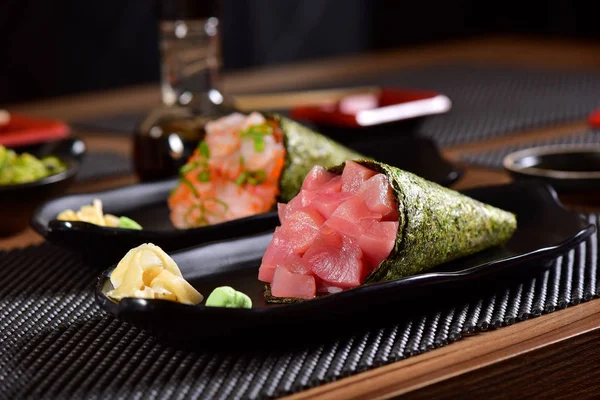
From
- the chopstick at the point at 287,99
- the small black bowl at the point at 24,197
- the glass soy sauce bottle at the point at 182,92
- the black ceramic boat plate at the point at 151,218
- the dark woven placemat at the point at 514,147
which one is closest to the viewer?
the black ceramic boat plate at the point at 151,218

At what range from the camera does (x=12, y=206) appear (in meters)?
1.61

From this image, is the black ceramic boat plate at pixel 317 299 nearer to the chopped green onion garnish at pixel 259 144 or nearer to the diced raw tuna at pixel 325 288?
the diced raw tuna at pixel 325 288

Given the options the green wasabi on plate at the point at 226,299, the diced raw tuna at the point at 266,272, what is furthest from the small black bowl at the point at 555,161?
the green wasabi on plate at the point at 226,299

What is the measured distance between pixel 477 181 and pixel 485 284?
755mm

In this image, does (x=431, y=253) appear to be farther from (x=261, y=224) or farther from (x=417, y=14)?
(x=417, y=14)

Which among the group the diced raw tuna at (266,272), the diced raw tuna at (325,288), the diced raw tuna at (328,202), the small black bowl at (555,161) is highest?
the diced raw tuna at (328,202)

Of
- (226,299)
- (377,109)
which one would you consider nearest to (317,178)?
(226,299)

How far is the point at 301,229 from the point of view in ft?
3.65

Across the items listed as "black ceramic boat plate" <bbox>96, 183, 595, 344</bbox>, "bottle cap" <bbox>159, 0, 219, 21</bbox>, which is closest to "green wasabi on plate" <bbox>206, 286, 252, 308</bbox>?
"black ceramic boat plate" <bbox>96, 183, 595, 344</bbox>

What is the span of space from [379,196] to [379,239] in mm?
52

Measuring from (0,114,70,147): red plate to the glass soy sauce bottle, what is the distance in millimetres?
327

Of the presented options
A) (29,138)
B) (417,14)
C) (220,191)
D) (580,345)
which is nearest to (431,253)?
(580,345)

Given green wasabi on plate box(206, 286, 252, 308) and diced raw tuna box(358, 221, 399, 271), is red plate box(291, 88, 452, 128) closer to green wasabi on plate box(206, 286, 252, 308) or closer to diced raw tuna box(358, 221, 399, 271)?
diced raw tuna box(358, 221, 399, 271)

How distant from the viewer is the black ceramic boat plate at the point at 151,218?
1.32 meters
